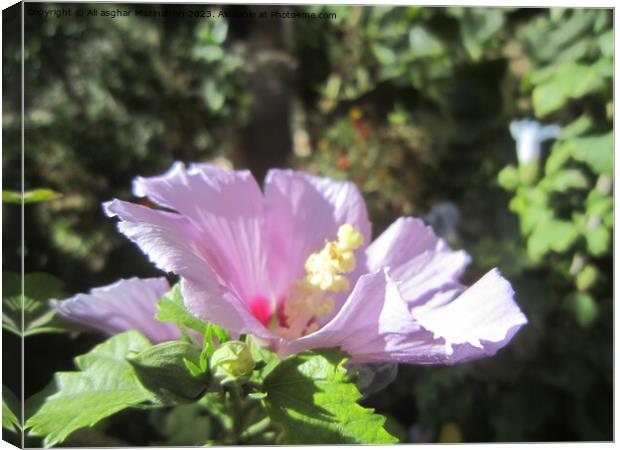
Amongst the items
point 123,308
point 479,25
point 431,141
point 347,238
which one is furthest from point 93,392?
point 431,141

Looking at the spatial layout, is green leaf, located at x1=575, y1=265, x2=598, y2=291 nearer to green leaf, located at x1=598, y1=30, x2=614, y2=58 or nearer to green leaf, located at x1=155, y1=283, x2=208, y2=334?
green leaf, located at x1=598, y1=30, x2=614, y2=58

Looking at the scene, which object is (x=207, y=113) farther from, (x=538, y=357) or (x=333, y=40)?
(x=538, y=357)

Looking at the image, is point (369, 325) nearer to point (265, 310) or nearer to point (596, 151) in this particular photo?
point (265, 310)

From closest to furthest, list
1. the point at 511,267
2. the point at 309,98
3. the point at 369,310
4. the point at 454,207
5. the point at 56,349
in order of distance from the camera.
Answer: the point at 369,310 < the point at 56,349 < the point at 511,267 < the point at 454,207 < the point at 309,98

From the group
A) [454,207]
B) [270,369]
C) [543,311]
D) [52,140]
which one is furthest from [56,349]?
[454,207]

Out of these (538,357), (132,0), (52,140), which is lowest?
(538,357)

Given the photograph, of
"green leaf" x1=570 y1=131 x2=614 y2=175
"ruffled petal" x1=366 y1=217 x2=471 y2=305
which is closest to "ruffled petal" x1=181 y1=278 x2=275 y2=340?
"ruffled petal" x1=366 y1=217 x2=471 y2=305

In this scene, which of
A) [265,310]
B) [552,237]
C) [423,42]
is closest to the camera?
[265,310]
